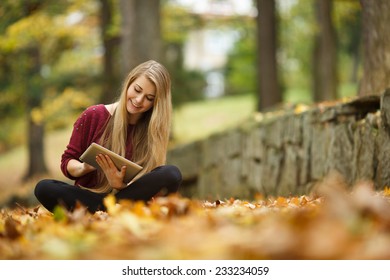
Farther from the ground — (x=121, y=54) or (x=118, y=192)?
(x=121, y=54)

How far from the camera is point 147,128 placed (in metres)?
4.33

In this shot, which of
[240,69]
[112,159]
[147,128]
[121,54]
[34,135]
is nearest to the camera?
[112,159]

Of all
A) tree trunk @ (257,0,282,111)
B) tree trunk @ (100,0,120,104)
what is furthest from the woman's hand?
tree trunk @ (100,0,120,104)

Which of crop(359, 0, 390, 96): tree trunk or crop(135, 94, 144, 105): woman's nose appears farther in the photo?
crop(359, 0, 390, 96): tree trunk

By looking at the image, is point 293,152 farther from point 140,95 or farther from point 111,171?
point 111,171

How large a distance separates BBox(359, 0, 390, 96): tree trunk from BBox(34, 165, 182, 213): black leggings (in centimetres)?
269

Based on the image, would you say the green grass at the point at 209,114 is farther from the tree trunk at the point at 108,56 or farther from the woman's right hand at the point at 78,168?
the woman's right hand at the point at 78,168

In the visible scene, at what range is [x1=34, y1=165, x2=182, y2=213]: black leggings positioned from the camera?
4.01 metres

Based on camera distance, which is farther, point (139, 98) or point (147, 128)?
point (147, 128)

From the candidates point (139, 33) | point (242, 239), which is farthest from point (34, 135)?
point (242, 239)

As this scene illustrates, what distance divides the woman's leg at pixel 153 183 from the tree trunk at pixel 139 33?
7.01 meters

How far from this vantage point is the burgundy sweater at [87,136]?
4133 millimetres

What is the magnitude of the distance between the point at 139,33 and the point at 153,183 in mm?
7533

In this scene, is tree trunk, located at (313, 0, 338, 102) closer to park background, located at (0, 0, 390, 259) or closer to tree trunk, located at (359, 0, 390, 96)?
park background, located at (0, 0, 390, 259)
